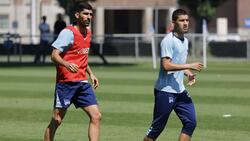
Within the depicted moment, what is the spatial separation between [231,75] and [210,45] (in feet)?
49.9

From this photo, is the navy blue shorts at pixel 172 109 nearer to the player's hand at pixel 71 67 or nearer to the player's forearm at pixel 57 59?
the player's hand at pixel 71 67

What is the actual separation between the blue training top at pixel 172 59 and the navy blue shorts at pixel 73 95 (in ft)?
3.27

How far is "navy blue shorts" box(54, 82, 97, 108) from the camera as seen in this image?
410 inches

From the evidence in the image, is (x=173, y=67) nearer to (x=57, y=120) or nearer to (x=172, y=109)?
(x=172, y=109)

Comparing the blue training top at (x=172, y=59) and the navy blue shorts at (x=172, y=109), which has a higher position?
the blue training top at (x=172, y=59)

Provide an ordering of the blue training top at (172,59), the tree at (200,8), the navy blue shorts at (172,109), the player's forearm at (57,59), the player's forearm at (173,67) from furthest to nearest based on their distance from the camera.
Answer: the tree at (200,8) → the player's forearm at (57,59) → the navy blue shorts at (172,109) → the blue training top at (172,59) → the player's forearm at (173,67)

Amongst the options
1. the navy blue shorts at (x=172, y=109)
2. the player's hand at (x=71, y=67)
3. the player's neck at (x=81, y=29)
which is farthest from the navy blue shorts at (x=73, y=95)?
the navy blue shorts at (x=172, y=109)

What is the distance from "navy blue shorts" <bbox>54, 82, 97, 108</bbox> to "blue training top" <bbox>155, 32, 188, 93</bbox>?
3.27ft

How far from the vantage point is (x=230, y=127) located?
13516 mm

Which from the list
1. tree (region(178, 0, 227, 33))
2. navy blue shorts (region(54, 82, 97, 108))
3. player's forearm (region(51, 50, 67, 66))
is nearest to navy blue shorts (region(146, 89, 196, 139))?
navy blue shorts (region(54, 82, 97, 108))

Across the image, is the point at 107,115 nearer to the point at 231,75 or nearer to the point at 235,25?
the point at 231,75

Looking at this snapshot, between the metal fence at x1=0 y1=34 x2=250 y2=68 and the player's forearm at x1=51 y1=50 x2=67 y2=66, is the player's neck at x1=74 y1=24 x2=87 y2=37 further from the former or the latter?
the metal fence at x1=0 y1=34 x2=250 y2=68

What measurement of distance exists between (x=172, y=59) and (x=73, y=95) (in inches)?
56.7

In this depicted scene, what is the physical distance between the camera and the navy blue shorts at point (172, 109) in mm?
10000
